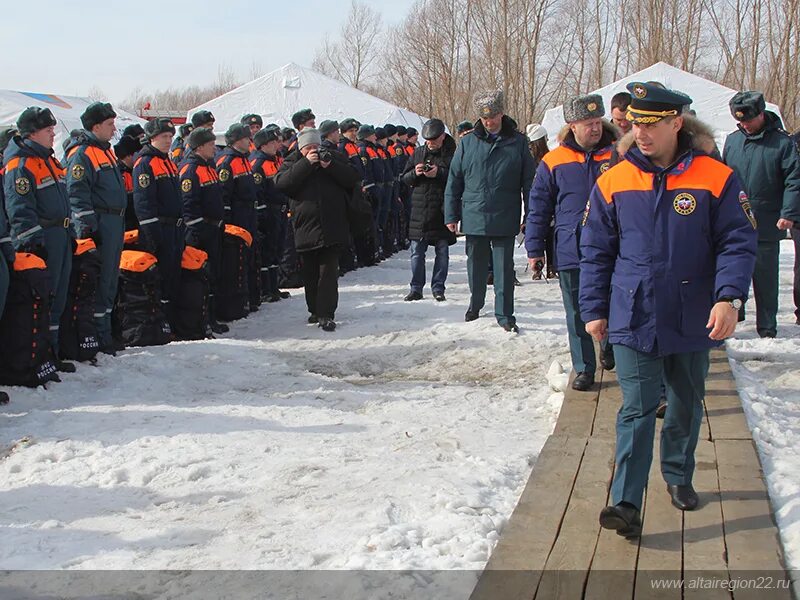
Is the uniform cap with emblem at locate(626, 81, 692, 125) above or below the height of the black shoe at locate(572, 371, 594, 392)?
above

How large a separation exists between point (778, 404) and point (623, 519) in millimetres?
2603

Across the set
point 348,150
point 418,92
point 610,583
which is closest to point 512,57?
point 418,92

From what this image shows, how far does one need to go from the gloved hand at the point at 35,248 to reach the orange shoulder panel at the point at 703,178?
15.7 ft

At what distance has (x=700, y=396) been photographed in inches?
159

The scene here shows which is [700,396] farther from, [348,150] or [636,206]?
[348,150]

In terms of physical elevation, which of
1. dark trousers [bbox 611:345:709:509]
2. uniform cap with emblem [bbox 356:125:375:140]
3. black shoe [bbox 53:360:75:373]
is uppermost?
uniform cap with emblem [bbox 356:125:375:140]

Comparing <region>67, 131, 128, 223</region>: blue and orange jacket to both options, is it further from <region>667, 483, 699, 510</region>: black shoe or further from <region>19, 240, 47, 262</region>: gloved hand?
<region>667, 483, 699, 510</region>: black shoe

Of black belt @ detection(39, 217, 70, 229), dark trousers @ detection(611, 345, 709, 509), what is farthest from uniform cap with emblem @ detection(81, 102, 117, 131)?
dark trousers @ detection(611, 345, 709, 509)

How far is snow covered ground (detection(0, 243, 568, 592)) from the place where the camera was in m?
3.84

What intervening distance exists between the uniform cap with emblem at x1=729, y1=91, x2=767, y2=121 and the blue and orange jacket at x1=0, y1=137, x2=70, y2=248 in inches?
212

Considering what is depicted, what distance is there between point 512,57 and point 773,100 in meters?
10.6

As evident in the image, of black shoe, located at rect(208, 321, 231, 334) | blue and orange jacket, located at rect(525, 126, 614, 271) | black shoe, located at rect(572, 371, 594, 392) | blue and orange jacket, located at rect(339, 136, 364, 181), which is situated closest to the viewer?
black shoe, located at rect(572, 371, 594, 392)

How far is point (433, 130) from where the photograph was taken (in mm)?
9883

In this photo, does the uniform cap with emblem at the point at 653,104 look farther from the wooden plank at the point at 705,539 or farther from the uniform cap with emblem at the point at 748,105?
the uniform cap with emblem at the point at 748,105
